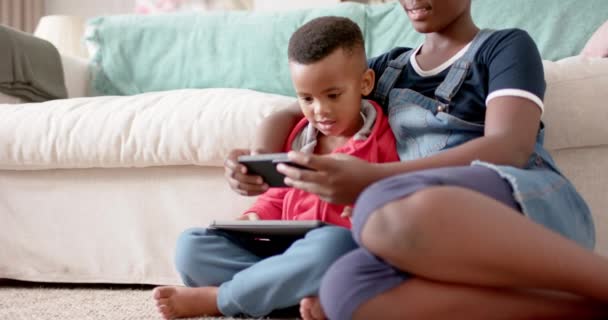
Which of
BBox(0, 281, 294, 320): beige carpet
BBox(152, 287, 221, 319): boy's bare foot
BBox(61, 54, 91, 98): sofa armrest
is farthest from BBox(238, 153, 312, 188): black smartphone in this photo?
BBox(61, 54, 91, 98): sofa armrest

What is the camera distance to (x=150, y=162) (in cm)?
156

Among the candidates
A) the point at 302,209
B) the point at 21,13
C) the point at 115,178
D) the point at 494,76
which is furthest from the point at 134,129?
the point at 21,13

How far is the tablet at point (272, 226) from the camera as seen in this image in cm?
112

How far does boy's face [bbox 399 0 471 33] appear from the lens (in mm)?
1199

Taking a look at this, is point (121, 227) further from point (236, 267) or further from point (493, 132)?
point (493, 132)

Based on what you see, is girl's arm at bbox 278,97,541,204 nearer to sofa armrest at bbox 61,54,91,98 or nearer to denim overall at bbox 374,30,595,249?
denim overall at bbox 374,30,595,249

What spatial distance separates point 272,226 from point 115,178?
0.62 metres

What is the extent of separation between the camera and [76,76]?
2383mm

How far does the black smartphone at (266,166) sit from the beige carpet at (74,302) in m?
0.32

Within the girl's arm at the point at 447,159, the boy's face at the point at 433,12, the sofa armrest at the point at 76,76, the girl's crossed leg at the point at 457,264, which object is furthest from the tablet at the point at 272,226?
the sofa armrest at the point at 76,76

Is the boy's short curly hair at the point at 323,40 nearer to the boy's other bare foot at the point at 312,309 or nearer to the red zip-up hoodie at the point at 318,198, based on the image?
the red zip-up hoodie at the point at 318,198

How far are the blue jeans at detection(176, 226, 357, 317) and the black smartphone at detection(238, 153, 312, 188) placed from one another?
10 centimetres

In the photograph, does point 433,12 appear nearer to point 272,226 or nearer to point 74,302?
point 272,226

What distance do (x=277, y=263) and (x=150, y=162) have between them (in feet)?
1.82
